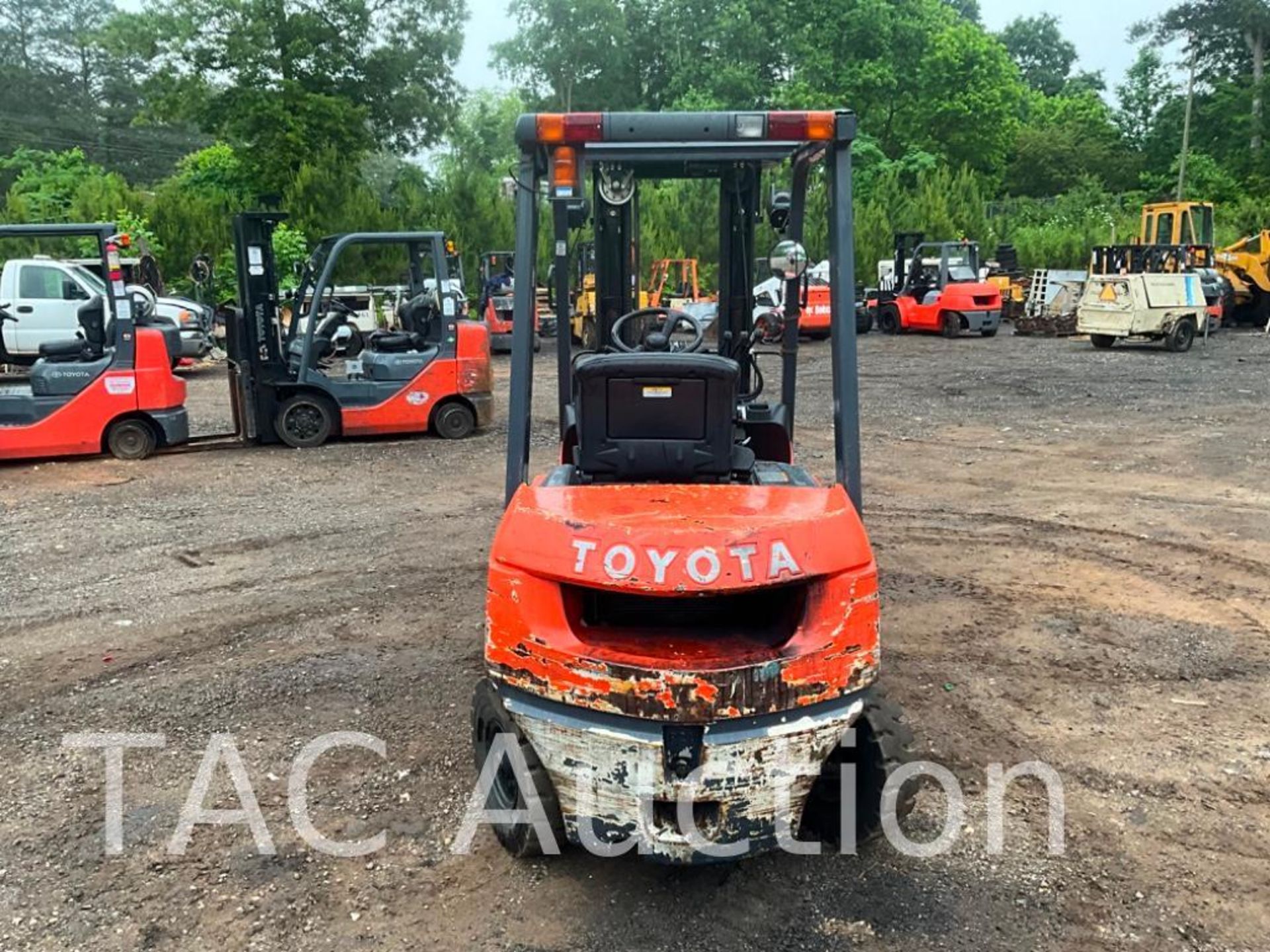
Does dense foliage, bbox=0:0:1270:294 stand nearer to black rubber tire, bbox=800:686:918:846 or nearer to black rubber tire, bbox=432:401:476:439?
black rubber tire, bbox=432:401:476:439

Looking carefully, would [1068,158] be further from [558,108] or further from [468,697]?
[468,697]

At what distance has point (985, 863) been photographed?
A: 346cm

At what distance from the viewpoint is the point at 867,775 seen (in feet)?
10.9

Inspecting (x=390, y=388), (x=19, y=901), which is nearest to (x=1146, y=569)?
(x=19, y=901)

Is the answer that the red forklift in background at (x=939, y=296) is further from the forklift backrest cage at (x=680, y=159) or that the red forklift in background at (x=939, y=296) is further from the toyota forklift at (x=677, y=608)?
the toyota forklift at (x=677, y=608)

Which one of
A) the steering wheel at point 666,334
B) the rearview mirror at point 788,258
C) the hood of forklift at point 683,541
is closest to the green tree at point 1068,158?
the steering wheel at point 666,334

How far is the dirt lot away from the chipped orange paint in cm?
71

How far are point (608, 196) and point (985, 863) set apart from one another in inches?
137

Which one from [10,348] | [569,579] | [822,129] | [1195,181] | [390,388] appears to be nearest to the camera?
[569,579]

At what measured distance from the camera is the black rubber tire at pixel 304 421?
1079cm

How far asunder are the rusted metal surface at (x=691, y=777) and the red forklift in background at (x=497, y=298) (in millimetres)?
17581

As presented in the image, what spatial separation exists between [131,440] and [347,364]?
2501mm

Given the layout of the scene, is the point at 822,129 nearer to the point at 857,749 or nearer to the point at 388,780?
the point at 857,749

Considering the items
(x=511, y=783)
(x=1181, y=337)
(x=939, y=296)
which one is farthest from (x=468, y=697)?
(x=939, y=296)
